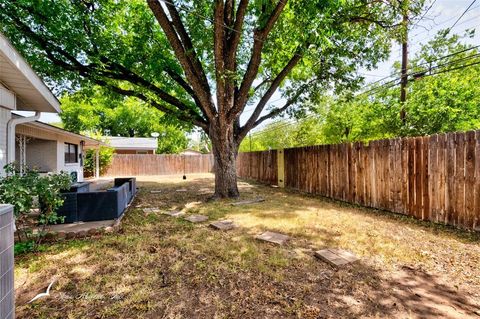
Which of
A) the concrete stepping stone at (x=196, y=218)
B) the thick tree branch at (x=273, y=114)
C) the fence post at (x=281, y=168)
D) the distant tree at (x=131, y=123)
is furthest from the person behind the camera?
the distant tree at (x=131, y=123)

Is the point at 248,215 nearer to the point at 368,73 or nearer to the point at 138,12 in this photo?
the point at 368,73

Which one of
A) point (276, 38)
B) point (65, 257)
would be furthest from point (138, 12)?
point (65, 257)

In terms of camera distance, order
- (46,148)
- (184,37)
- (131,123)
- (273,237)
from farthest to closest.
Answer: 1. (131,123)
2. (46,148)
3. (184,37)
4. (273,237)

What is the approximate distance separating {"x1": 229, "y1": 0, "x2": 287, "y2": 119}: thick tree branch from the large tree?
2cm

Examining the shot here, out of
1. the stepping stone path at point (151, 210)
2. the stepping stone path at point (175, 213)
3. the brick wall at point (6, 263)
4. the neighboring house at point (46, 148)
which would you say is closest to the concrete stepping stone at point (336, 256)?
the brick wall at point (6, 263)

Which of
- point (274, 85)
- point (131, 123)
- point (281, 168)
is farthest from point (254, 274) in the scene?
point (131, 123)

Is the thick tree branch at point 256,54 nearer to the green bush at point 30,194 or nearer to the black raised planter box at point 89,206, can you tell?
the black raised planter box at point 89,206

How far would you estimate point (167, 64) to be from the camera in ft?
25.8

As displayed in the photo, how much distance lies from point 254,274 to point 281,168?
27.2 feet

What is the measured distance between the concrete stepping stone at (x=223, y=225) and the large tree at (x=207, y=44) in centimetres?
270

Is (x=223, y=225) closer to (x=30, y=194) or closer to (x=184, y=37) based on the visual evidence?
(x=30, y=194)

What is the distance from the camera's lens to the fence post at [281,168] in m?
10.7

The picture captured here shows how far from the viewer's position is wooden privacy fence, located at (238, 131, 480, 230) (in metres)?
4.19

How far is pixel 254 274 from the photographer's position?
2789mm
